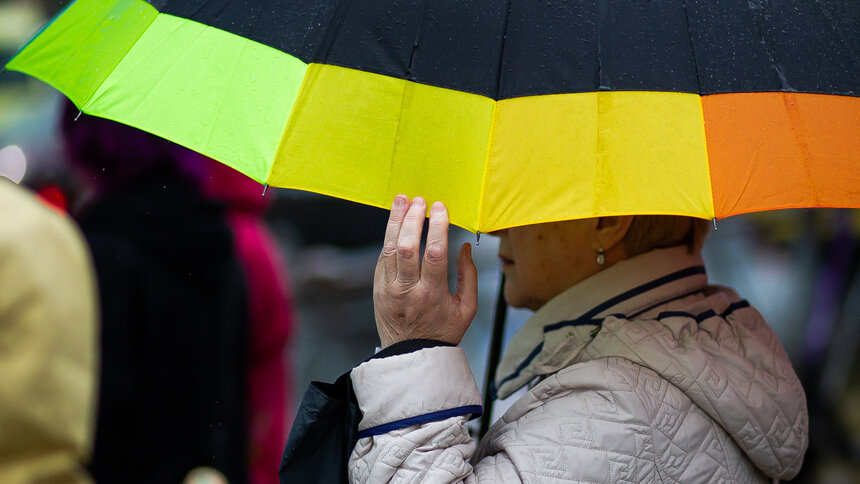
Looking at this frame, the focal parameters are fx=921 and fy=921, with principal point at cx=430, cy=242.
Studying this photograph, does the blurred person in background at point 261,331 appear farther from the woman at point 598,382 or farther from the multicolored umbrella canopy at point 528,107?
the multicolored umbrella canopy at point 528,107

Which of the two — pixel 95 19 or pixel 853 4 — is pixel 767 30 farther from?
pixel 95 19

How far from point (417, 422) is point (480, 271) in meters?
6.16

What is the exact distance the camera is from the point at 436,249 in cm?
168

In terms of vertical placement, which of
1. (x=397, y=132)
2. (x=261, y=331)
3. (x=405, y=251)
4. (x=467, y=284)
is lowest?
(x=261, y=331)

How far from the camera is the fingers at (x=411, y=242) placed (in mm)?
1619

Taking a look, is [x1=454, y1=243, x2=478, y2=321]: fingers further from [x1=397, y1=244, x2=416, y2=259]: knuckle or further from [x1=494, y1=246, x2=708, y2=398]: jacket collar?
[x1=494, y1=246, x2=708, y2=398]: jacket collar

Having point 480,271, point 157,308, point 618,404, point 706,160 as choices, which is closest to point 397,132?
point 706,160

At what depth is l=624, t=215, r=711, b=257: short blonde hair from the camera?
6.85 ft

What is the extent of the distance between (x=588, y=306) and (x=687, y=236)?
0.99ft

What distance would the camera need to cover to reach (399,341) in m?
1.78

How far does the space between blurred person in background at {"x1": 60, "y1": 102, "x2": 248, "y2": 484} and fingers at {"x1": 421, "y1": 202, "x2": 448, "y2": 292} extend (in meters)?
1.41

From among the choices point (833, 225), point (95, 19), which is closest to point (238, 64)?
point (95, 19)

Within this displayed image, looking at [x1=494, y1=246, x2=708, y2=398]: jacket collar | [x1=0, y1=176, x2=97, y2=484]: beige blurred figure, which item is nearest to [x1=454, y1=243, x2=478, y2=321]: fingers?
[x1=494, y1=246, x2=708, y2=398]: jacket collar

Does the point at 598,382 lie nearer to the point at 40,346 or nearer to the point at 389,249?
the point at 389,249
